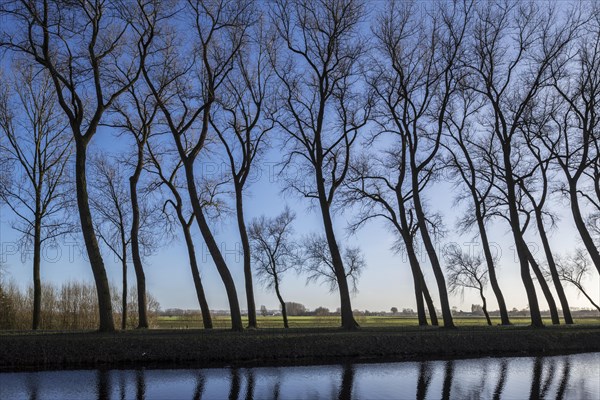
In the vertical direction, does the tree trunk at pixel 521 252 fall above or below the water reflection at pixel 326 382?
above

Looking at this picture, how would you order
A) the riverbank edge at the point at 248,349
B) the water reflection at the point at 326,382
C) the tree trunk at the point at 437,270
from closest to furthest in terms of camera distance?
the water reflection at the point at 326,382 < the riverbank edge at the point at 248,349 < the tree trunk at the point at 437,270

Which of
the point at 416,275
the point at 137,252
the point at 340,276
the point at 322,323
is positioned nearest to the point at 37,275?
the point at 137,252

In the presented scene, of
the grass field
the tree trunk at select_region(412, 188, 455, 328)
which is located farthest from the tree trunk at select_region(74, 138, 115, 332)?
the grass field

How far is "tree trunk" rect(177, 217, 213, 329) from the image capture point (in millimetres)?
33406

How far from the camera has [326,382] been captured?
1420cm

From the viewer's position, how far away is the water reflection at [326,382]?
40.9 feet

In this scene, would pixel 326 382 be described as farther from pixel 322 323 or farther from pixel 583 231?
pixel 322 323

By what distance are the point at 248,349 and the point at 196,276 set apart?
14.7m

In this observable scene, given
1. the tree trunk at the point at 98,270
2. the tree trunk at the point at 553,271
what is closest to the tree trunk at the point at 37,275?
the tree trunk at the point at 98,270

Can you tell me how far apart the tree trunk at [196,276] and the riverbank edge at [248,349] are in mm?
13227

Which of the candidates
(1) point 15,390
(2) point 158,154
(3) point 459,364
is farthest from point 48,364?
(2) point 158,154

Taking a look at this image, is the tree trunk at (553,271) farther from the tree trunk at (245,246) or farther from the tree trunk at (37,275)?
the tree trunk at (37,275)

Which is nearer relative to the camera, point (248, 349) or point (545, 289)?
point (248, 349)

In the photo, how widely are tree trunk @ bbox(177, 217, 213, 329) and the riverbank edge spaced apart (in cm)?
1323
